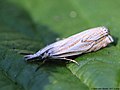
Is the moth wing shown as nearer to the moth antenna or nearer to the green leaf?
the green leaf

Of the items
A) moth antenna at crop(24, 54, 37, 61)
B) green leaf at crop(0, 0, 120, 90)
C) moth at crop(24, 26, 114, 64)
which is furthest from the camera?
moth at crop(24, 26, 114, 64)

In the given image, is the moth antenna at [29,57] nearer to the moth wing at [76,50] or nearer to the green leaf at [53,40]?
the green leaf at [53,40]

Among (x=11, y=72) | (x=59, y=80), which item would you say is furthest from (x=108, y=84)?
(x=11, y=72)

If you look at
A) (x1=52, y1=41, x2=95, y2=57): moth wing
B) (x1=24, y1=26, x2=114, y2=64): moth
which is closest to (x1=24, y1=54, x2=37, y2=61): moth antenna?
(x1=24, y1=26, x2=114, y2=64): moth

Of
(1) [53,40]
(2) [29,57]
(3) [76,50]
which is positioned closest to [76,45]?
(3) [76,50]

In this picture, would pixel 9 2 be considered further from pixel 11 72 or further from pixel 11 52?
pixel 11 72
